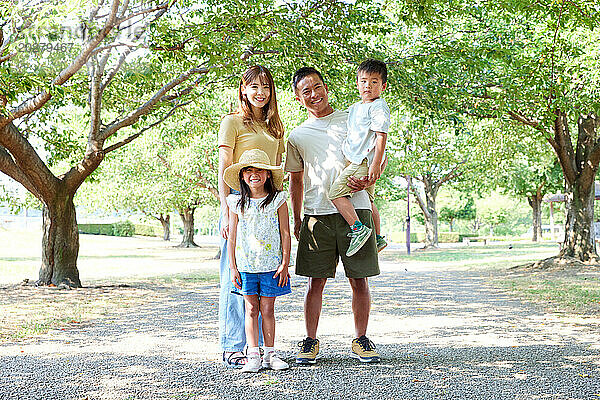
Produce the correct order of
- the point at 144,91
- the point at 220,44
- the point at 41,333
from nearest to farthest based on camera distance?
the point at 41,333
the point at 220,44
the point at 144,91

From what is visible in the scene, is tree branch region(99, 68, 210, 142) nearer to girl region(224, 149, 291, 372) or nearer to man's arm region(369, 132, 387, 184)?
girl region(224, 149, 291, 372)

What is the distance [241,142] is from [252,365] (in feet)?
5.18

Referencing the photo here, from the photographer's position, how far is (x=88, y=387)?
12.5ft

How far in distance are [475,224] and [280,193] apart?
221 feet

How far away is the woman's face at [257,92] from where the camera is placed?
434 cm

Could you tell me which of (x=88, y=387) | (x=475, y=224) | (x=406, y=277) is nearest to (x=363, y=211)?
(x=88, y=387)

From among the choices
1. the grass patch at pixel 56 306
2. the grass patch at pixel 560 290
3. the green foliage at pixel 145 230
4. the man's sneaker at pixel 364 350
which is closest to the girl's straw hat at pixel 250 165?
the man's sneaker at pixel 364 350

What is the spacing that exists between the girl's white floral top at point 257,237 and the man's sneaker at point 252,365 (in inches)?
24.2

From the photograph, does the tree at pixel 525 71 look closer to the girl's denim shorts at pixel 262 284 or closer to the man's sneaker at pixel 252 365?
the girl's denim shorts at pixel 262 284

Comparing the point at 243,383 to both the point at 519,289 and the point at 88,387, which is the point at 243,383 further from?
the point at 519,289

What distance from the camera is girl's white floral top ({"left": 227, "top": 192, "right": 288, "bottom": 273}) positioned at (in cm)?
421

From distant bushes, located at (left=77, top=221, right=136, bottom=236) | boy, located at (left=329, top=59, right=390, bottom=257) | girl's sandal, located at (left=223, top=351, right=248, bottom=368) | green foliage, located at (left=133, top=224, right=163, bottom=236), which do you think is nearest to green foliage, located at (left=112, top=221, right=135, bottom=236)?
distant bushes, located at (left=77, top=221, right=136, bottom=236)

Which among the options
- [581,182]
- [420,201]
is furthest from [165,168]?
[581,182]

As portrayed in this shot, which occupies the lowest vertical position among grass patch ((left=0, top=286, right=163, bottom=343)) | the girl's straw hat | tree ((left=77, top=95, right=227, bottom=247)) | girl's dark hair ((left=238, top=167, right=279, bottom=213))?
grass patch ((left=0, top=286, right=163, bottom=343))
